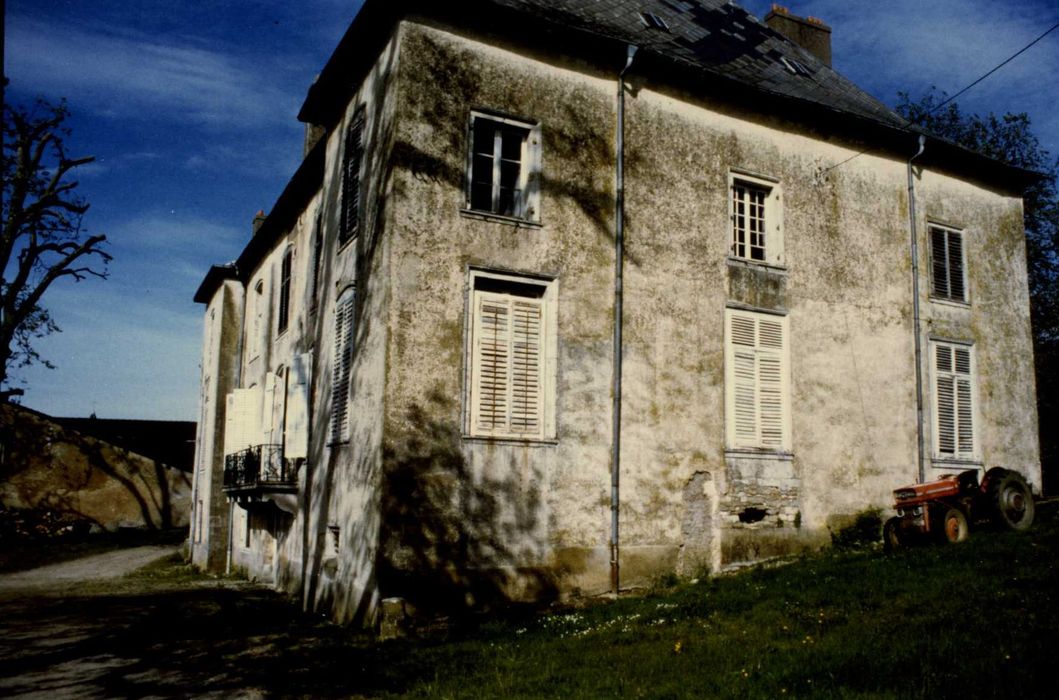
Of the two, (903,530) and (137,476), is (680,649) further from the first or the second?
(137,476)

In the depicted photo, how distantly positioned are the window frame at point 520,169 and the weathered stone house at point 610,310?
0.13 ft

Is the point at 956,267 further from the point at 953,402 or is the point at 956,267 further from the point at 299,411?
the point at 299,411

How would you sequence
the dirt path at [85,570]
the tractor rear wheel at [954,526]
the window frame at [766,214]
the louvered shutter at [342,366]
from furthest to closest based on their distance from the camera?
the dirt path at [85,570]
the window frame at [766,214]
the louvered shutter at [342,366]
the tractor rear wheel at [954,526]

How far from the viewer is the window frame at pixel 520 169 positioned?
1215 centimetres

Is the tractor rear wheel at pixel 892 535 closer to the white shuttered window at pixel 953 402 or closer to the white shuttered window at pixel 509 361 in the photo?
the white shuttered window at pixel 953 402

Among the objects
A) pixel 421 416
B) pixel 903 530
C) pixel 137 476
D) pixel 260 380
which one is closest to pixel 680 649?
pixel 421 416

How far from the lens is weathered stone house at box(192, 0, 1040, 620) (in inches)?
456

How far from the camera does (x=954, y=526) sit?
41.0 ft

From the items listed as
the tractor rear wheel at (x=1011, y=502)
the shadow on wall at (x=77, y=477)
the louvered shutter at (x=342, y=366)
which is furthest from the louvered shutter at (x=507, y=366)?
the shadow on wall at (x=77, y=477)

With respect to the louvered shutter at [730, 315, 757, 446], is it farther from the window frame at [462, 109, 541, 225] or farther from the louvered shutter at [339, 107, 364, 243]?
the louvered shutter at [339, 107, 364, 243]

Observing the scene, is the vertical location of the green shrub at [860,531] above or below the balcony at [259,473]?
below

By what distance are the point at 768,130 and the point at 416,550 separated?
29.8 ft

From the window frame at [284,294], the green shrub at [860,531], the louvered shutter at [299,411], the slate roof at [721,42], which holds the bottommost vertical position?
the green shrub at [860,531]

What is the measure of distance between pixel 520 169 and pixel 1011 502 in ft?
28.6
